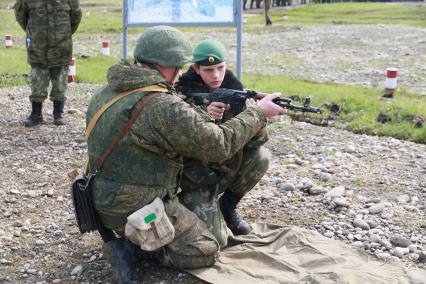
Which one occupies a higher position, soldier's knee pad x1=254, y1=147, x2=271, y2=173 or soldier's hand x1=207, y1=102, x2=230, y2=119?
soldier's hand x1=207, y1=102, x2=230, y2=119

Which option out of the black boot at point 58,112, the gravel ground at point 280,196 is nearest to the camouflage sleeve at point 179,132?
the gravel ground at point 280,196

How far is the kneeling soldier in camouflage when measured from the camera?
423 cm

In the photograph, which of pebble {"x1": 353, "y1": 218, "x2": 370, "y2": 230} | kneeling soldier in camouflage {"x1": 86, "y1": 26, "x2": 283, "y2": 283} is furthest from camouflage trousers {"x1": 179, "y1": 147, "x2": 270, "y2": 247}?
pebble {"x1": 353, "y1": 218, "x2": 370, "y2": 230}

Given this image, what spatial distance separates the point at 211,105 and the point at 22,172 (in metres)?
3.44

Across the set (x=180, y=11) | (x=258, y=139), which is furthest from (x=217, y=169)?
(x=180, y=11)

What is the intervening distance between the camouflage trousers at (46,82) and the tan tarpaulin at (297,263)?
5381mm

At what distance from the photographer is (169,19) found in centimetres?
938

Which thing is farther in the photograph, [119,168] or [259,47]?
[259,47]

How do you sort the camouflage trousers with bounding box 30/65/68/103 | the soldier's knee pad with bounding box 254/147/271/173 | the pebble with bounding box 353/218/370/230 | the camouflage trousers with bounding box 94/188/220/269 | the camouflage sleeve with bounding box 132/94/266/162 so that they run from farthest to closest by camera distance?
the camouflage trousers with bounding box 30/65/68/103 → the pebble with bounding box 353/218/370/230 → the soldier's knee pad with bounding box 254/147/271/173 → the camouflage trousers with bounding box 94/188/220/269 → the camouflage sleeve with bounding box 132/94/266/162

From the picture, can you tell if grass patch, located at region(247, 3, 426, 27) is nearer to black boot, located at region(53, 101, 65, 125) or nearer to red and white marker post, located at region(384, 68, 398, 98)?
red and white marker post, located at region(384, 68, 398, 98)

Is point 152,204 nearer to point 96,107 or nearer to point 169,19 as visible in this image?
point 96,107

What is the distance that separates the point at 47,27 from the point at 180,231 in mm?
5908

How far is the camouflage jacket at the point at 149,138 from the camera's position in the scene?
420cm

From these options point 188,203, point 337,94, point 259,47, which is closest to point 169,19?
point 337,94
